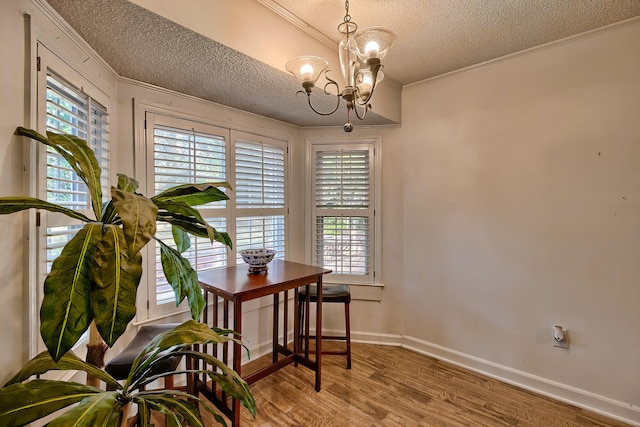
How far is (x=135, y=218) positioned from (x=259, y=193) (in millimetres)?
1997

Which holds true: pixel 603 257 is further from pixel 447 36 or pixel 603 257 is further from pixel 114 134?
pixel 114 134

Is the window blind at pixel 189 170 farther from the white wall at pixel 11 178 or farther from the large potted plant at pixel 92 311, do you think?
the large potted plant at pixel 92 311

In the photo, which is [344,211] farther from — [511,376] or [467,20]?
[511,376]

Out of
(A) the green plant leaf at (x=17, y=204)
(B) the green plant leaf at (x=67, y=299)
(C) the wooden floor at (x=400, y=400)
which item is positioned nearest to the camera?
(B) the green plant leaf at (x=67, y=299)

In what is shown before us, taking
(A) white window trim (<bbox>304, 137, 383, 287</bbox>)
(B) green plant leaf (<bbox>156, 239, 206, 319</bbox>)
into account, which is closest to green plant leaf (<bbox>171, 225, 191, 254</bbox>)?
(B) green plant leaf (<bbox>156, 239, 206, 319</bbox>)

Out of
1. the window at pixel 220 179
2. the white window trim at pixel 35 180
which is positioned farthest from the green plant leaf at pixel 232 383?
the window at pixel 220 179

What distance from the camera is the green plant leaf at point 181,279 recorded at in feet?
3.62

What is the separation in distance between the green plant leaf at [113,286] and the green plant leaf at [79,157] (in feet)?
0.92

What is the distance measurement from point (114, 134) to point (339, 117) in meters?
1.81

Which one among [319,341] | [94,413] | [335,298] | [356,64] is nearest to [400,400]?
[319,341]

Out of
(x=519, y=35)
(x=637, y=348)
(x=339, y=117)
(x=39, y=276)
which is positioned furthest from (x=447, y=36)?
(x=39, y=276)

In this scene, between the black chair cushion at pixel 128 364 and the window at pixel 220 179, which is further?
the window at pixel 220 179

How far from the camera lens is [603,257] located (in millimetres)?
1969

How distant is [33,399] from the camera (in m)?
0.79
